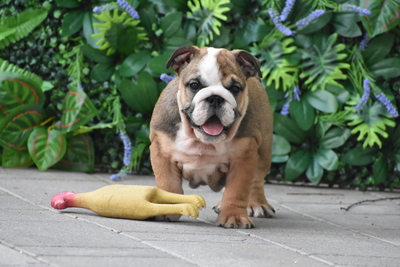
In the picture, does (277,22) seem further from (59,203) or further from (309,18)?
(59,203)

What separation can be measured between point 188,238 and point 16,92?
10.4ft

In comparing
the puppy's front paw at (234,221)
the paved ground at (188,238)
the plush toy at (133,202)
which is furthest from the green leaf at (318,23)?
the plush toy at (133,202)

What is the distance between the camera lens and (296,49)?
19.8ft

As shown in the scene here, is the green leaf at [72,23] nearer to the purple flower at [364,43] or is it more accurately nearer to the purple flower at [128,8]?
the purple flower at [128,8]

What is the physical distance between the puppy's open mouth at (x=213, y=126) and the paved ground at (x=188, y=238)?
1.84 ft

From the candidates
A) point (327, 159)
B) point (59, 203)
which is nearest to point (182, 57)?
point (59, 203)

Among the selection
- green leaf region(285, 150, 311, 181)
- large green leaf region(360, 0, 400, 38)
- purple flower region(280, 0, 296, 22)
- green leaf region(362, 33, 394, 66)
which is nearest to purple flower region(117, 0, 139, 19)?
purple flower region(280, 0, 296, 22)

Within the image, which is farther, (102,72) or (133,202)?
(102,72)

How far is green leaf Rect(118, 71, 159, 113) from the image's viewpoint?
5.89m

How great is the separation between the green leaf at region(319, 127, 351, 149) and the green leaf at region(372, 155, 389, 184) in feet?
1.32

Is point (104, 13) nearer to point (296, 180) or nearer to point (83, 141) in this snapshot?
point (83, 141)

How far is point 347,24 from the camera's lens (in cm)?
591

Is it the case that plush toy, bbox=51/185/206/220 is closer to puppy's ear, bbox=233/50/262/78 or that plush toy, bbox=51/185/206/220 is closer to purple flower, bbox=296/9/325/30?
puppy's ear, bbox=233/50/262/78

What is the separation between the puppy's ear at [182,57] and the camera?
12.5 feet
